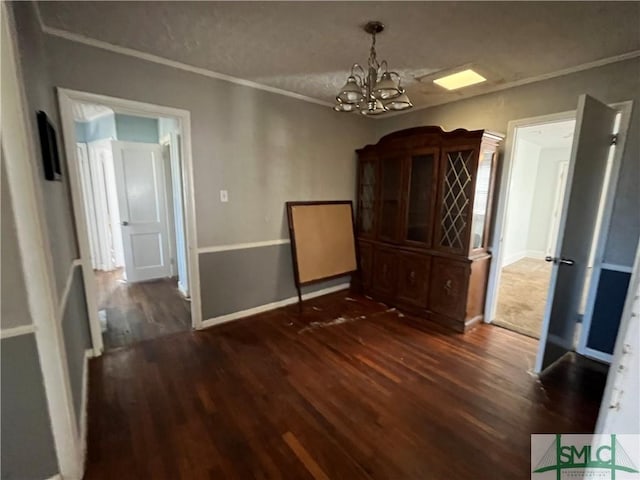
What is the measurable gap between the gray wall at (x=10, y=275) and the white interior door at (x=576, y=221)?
119 inches

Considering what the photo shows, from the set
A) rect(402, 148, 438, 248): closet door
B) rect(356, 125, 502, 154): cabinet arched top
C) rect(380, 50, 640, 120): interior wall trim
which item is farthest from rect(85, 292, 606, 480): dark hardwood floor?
rect(380, 50, 640, 120): interior wall trim

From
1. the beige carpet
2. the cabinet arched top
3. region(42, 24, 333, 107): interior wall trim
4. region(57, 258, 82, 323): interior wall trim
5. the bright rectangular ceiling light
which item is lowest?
the beige carpet

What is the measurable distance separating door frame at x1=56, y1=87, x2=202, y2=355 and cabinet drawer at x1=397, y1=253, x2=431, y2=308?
2.20m

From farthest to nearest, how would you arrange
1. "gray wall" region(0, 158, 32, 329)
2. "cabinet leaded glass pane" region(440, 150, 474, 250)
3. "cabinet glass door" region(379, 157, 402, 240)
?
"cabinet glass door" region(379, 157, 402, 240) → "cabinet leaded glass pane" region(440, 150, 474, 250) → "gray wall" region(0, 158, 32, 329)

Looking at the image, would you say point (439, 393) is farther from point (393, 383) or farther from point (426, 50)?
point (426, 50)

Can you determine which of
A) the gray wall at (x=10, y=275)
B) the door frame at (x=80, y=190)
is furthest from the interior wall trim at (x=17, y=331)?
the door frame at (x=80, y=190)

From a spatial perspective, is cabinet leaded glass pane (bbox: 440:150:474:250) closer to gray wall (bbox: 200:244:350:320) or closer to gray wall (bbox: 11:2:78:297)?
gray wall (bbox: 200:244:350:320)

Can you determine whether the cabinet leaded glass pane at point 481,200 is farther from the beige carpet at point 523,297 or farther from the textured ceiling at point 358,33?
the beige carpet at point 523,297

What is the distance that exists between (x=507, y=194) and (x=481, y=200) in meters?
0.26

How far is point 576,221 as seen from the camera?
7.15 feet

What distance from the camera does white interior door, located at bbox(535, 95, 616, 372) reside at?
2.04m

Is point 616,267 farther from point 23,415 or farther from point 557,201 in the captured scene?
point 557,201

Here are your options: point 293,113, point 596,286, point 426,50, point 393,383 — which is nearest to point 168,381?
point 393,383

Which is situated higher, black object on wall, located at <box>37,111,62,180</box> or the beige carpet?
black object on wall, located at <box>37,111,62,180</box>
